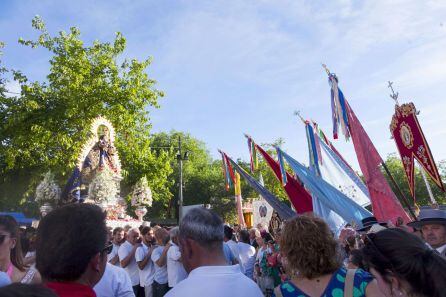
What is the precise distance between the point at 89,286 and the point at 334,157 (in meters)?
9.88

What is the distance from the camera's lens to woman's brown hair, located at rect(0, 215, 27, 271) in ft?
11.0

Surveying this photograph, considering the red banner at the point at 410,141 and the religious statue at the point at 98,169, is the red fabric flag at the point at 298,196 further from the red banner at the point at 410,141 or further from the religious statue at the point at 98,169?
the religious statue at the point at 98,169

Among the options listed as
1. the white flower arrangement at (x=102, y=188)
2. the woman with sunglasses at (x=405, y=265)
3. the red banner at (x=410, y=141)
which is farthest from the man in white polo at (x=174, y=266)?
the white flower arrangement at (x=102, y=188)

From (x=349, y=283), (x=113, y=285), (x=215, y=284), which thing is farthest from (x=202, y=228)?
(x=113, y=285)

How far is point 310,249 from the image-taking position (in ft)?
9.27

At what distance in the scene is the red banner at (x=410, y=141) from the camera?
8781 millimetres

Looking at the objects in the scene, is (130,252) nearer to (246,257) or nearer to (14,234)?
(246,257)

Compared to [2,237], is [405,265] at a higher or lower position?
lower

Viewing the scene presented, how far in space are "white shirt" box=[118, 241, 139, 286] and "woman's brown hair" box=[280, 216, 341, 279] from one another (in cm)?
541

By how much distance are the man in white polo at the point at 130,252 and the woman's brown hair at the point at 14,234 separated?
415 cm

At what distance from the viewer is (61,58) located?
22.1 metres

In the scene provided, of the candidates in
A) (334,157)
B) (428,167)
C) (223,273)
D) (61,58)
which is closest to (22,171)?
(61,58)

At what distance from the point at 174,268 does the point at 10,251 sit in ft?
12.6

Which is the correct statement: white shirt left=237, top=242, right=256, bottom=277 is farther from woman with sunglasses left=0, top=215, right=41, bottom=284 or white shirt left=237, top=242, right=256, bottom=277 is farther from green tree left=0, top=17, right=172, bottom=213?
green tree left=0, top=17, right=172, bottom=213
